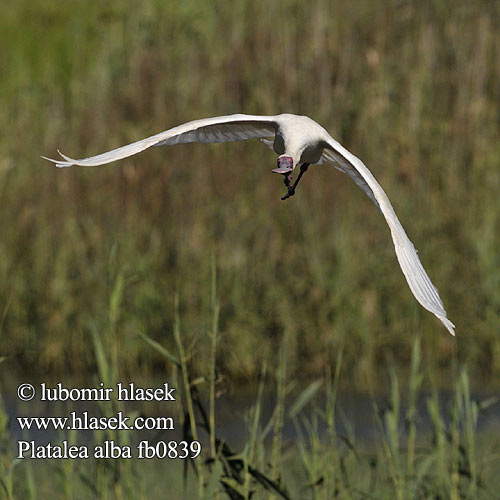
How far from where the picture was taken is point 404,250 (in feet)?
3.39

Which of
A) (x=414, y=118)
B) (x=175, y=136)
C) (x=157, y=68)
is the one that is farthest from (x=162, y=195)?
(x=175, y=136)

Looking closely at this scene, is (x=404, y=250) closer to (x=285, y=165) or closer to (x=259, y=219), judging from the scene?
(x=285, y=165)

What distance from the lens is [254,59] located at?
4.59 meters

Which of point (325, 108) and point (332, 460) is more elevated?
point (325, 108)

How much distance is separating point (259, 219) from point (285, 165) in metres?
3.60

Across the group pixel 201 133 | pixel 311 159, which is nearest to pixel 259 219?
pixel 201 133

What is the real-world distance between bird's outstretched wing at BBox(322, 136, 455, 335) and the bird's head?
0.08 metres

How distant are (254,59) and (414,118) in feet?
2.51

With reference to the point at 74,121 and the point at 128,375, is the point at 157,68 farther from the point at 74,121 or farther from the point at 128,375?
the point at 128,375

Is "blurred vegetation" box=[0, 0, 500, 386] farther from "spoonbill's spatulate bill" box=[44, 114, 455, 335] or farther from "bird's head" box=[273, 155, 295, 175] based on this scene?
"bird's head" box=[273, 155, 295, 175]

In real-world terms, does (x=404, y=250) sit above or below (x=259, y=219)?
below

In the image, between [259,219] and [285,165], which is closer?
[285,165]

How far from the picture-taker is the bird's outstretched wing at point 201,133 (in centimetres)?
103

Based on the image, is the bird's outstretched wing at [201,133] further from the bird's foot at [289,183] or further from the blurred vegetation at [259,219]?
the blurred vegetation at [259,219]
